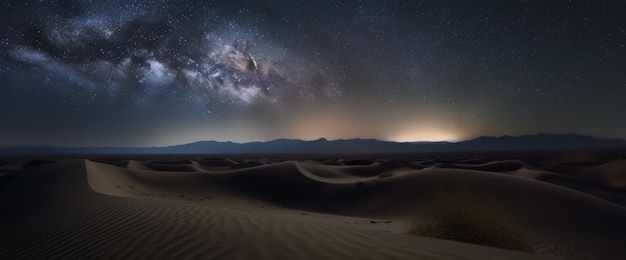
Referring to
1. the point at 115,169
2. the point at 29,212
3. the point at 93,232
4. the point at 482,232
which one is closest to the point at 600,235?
the point at 482,232

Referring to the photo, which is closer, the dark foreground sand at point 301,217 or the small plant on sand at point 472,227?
the dark foreground sand at point 301,217

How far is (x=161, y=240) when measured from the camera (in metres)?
4.71

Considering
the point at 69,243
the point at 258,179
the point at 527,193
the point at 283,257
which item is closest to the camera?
the point at 283,257

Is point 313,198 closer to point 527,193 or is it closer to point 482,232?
point 527,193

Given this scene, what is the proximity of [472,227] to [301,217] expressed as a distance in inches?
229

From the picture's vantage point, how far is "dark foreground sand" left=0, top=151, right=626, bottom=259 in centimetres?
446

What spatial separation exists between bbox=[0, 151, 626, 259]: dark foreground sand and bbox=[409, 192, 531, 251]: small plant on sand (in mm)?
30

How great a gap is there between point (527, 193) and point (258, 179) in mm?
14041

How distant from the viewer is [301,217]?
11.1 meters

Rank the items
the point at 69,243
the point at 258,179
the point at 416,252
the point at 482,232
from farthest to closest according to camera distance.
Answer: the point at 258,179 < the point at 482,232 < the point at 69,243 < the point at 416,252

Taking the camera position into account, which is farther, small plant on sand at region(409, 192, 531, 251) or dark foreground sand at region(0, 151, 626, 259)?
A: small plant on sand at region(409, 192, 531, 251)

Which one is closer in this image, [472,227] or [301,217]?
[472,227]

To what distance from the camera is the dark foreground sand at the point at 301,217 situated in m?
4.46

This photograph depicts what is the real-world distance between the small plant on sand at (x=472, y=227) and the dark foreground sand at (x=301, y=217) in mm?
30
